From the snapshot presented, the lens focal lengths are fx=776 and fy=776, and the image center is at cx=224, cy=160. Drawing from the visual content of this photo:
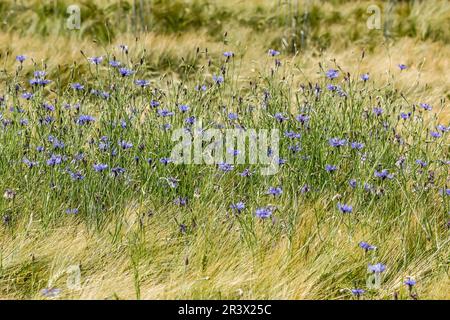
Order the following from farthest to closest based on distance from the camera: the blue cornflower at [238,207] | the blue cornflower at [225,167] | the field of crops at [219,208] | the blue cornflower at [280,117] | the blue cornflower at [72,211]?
the blue cornflower at [280,117]
the blue cornflower at [225,167]
the blue cornflower at [72,211]
the blue cornflower at [238,207]
the field of crops at [219,208]

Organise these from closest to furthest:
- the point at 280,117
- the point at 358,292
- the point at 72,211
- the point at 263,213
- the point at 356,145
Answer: the point at 358,292
the point at 263,213
the point at 72,211
the point at 356,145
the point at 280,117

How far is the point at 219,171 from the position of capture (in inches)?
146

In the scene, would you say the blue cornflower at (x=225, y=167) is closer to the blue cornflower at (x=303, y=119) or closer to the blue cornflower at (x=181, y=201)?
the blue cornflower at (x=181, y=201)

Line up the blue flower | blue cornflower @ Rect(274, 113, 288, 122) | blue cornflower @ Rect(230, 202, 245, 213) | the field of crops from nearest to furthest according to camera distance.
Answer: the blue flower, the field of crops, blue cornflower @ Rect(230, 202, 245, 213), blue cornflower @ Rect(274, 113, 288, 122)

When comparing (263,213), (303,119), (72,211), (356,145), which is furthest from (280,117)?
(72,211)

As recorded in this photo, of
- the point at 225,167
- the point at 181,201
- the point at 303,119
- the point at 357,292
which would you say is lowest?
the point at 357,292

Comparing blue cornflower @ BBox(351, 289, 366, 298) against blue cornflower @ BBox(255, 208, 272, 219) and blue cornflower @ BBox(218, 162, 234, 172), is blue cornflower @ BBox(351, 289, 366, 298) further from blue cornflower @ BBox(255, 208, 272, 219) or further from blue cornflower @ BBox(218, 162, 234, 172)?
blue cornflower @ BBox(218, 162, 234, 172)

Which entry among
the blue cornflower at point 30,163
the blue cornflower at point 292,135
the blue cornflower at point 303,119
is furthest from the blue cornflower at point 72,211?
the blue cornflower at point 303,119

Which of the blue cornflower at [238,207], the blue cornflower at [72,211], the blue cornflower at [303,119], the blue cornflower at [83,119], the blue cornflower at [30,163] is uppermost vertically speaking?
the blue cornflower at [83,119]

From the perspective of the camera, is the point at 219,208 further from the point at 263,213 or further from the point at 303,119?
the point at 303,119

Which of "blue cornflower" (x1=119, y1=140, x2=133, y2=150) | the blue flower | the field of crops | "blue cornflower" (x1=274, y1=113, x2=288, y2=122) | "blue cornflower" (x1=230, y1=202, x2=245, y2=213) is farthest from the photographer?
"blue cornflower" (x1=274, y1=113, x2=288, y2=122)

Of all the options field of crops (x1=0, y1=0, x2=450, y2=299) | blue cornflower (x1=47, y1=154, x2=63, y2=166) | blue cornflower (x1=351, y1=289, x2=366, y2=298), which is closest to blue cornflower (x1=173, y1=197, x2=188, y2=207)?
field of crops (x1=0, y1=0, x2=450, y2=299)

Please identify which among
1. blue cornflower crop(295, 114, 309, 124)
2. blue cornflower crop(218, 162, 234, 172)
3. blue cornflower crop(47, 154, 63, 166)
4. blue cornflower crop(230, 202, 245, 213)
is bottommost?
blue cornflower crop(230, 202, 245, 213)
